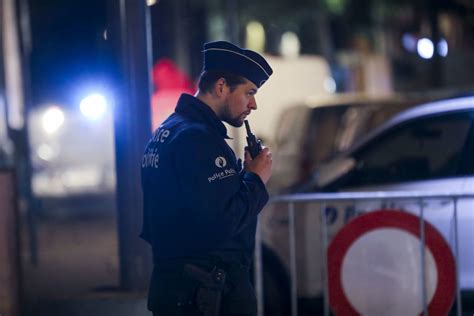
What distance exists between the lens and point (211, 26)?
30031 mm

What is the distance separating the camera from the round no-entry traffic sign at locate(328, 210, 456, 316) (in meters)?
6.13

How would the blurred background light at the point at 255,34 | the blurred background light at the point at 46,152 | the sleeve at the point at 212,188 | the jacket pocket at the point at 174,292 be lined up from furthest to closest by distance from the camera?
the blurred background light at the point at 255,34, the blurred background light at the point at 46,152, the jacket pocket at the point at 174,292, the sleeve at the point at 212,188

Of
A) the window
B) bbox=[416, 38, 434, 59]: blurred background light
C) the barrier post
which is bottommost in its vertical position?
the barrier post

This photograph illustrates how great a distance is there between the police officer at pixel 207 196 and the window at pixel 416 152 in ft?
9.87

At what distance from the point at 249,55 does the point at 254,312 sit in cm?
107

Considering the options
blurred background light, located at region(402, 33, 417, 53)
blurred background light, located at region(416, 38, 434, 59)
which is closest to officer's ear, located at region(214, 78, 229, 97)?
blurred background light, located at region(416, 38, 434, 59)

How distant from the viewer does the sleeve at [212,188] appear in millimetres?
4031

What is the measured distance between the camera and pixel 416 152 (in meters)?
7.30

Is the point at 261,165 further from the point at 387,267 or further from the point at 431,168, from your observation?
the point at 431,168

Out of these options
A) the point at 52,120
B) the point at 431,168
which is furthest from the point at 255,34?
the point at 431,168

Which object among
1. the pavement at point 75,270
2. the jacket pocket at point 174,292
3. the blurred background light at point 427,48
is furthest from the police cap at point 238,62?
the blurred background light at point 427,48

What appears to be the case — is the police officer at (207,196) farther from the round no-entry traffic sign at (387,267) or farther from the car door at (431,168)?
the car door at (431,168)

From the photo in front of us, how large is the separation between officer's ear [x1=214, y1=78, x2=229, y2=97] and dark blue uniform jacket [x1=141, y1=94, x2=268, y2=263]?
0.27 feet

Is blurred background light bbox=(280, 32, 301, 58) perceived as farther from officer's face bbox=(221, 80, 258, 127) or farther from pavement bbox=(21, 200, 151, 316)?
officer's face bbox=(221, 80, 258, 127)
